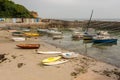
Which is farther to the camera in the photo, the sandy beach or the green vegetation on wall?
the green vegetation on wall

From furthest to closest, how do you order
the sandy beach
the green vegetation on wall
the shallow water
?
1. the green vegetation on wall
2. the shallow water
3. the sandy beach

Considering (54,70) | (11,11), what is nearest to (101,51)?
(54,70)

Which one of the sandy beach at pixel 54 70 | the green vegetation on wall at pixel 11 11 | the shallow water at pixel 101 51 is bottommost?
the shallow water at pixel 101 51

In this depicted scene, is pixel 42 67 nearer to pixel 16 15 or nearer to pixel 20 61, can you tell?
pixel 20 61

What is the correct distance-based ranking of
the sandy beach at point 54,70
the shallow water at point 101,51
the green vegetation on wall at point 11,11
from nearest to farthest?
1. the sandy beach at point 54,70
2. the shallow water at point 101,51
3. the green vegetation on wall at point 11,11

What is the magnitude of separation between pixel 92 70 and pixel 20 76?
221 inches

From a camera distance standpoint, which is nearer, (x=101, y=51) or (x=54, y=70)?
(x=54, y=70)

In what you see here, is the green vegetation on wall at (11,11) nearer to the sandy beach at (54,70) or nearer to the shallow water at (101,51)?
the shallow water at (101,51)

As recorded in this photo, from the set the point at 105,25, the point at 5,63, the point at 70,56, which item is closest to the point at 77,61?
the point at 70,56

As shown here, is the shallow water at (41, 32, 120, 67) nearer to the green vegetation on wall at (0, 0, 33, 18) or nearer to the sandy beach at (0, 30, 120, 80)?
the sandy beach at (0, 30, 120, 80)

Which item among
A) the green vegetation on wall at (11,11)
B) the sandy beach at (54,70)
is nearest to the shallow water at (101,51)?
the sandy beach at (54,70)

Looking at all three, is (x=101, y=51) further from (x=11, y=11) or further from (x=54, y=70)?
(x=11, y=11)

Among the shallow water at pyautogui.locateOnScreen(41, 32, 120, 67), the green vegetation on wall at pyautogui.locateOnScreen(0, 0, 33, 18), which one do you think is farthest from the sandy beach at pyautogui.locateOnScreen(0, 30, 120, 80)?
the green vegetation on wall at pyautogui.locateOnScreen(0, 0, 33, 18)

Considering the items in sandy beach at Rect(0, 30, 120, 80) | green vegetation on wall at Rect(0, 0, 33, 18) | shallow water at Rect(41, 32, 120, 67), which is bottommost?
shallow water at Rect(41, 32, 120, 67)
